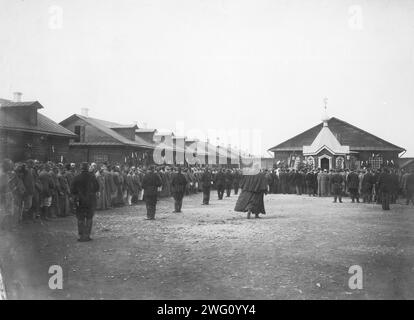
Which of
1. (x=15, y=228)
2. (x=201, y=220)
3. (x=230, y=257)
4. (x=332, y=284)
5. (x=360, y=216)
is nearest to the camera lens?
(x=332, y=284)

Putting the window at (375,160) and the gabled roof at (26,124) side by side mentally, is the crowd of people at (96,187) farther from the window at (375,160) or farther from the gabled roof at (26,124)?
the window at (375,160)

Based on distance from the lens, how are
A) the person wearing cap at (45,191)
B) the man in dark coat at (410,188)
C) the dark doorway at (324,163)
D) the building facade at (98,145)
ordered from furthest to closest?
the dark doorway at (324,163) < the building facade at (98,145) < the man in dark coat at (410,188) < the person wearing cap at (45,191)

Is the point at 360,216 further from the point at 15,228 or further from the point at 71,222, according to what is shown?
the point at 15,228

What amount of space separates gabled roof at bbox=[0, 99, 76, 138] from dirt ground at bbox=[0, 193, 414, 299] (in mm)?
11140

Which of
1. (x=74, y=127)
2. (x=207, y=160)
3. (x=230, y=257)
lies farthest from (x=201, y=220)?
(x=207, y=160)

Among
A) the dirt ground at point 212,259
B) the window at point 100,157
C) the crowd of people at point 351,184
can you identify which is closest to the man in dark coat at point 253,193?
the dirt ground at point 212,259

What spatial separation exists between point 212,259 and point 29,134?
1843 cm

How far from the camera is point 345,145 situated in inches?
1727

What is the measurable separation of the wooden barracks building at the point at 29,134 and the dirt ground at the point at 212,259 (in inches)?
428

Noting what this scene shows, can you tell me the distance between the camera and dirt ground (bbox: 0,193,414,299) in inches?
225

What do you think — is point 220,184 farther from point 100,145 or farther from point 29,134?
point 100,145

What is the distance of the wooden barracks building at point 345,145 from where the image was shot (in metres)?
39.6
